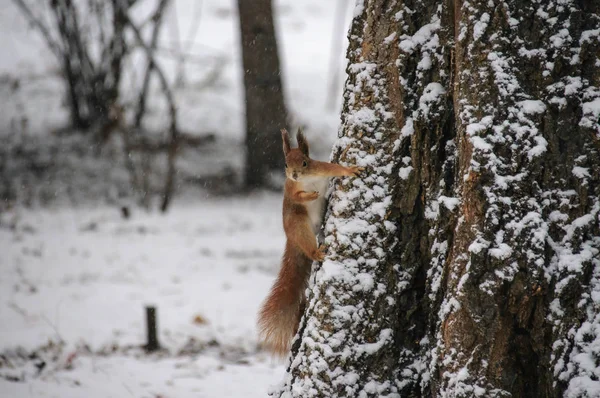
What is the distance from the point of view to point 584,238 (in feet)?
6.50

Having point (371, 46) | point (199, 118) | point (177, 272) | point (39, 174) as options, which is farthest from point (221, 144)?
point (371, 46)

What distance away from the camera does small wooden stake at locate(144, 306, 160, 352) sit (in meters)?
4.09

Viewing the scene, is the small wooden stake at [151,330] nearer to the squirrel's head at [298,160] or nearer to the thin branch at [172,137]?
the squirrel's head at [298,160]

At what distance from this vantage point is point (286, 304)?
2.68 meters

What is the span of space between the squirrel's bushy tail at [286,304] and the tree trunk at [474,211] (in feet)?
1.09

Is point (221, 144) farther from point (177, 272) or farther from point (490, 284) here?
point (490, 284)

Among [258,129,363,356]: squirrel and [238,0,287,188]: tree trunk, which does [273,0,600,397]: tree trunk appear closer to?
[258,129,363,356]: squirrel

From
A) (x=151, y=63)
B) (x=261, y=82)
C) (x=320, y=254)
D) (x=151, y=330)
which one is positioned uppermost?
(x=151, y=63)

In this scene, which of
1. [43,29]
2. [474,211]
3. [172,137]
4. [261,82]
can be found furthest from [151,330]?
[43,29]

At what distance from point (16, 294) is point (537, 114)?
188 inches

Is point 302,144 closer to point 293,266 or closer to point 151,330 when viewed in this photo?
point 293,266

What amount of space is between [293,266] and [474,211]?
0.98m

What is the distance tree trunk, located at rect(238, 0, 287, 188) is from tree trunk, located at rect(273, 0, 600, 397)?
238 inches

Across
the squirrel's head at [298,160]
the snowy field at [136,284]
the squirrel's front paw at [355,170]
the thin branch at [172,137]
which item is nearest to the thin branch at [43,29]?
the snowy field at [136,284]
